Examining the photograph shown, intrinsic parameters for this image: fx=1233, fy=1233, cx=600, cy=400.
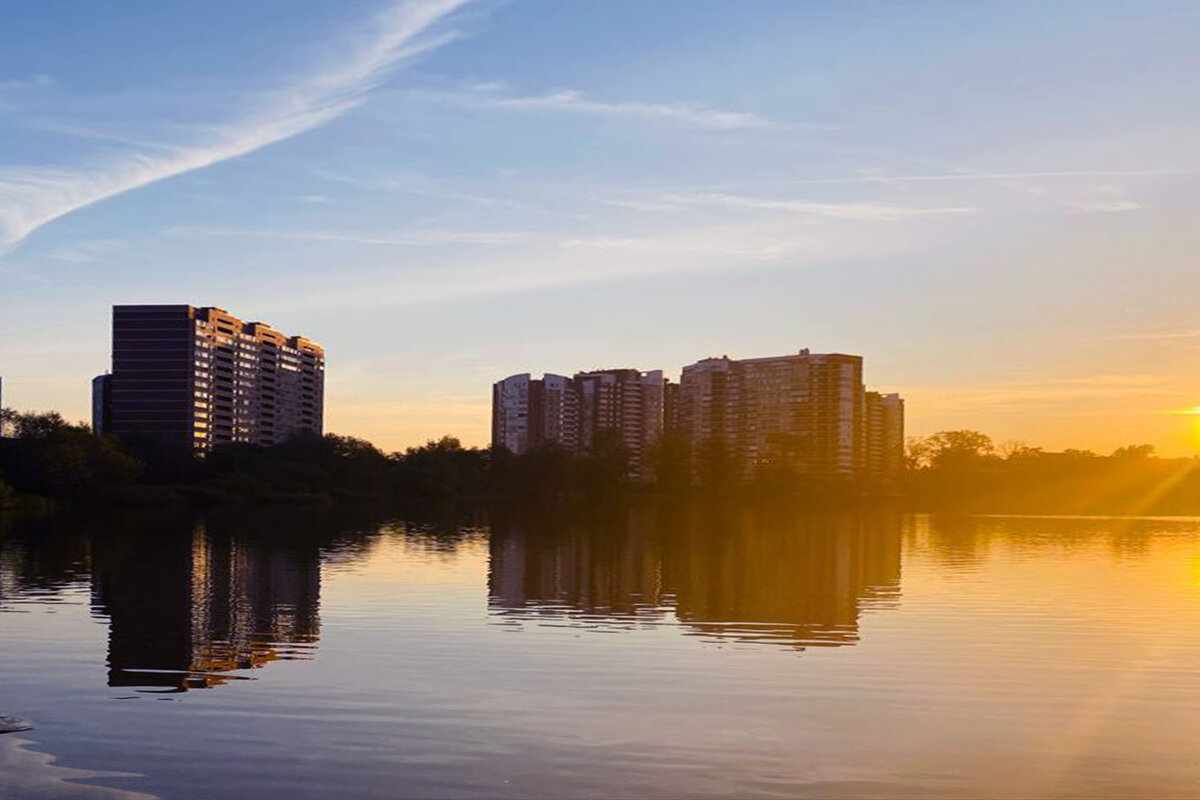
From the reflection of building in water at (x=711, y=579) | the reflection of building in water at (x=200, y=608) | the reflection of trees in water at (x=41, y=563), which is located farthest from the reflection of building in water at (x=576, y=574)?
the reflection of trees in water at (x=41, y=563)

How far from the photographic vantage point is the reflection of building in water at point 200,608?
25219mm

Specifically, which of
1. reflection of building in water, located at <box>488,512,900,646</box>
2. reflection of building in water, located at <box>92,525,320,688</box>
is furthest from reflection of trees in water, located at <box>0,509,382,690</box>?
reflection of building in water, located at <box>488,512,900,646</box>

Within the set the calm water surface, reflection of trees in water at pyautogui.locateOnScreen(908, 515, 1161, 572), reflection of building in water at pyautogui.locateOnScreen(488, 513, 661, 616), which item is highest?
the calm water surface

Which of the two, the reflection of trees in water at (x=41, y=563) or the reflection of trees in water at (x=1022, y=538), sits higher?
the reflection of trees in water at (x=41, y=563)

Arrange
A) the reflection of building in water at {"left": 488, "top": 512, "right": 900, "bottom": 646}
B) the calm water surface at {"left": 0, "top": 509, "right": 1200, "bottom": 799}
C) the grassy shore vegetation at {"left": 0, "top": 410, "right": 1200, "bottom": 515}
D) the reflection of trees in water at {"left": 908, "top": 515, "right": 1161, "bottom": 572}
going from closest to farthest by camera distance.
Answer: the calm water surface at {"left": 0, "top": 509, "right": 1200, "bottom": 799} < the reflection of building in water at {"left": 488, "top": 512, "right": 900, "bottom": 646} < the reflection of trees in water at {"left": 908, "top": 515, "right": 1161, "bottom": 572} < the grassy shore vegetation at {"left": 0, "top": 410, "right": 1200, "bottom": 515}

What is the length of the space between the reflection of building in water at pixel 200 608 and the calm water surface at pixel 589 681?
0.53 ft

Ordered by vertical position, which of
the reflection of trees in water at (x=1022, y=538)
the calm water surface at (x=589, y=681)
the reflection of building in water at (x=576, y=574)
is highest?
the calm water surface at (x=589, y=681)

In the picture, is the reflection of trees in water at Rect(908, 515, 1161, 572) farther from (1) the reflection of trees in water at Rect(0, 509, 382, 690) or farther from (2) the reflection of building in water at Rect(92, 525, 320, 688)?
(1) the reflection of trees in water at Rect(0, 509, 382, 690)

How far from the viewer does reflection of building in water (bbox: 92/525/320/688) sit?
25.2 m

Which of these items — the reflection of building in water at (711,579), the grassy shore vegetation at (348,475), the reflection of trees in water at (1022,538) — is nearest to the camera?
the reflection of building in water at (711,579)

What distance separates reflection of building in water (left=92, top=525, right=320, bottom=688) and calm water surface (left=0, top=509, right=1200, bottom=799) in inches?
6.4

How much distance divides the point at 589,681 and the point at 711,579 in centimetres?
2444

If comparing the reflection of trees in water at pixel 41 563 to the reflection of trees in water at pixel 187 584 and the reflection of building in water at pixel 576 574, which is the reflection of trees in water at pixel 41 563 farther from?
the reflection of building in water at pixel 576 574

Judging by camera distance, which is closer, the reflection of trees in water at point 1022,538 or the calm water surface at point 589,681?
the calm water surface at point 589,681
